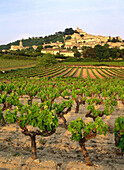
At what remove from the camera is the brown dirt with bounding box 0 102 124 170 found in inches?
340

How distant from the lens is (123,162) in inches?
376

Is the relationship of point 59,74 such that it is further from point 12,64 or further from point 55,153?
point 55,153

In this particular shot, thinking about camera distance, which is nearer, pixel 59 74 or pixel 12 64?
pixel 59 74

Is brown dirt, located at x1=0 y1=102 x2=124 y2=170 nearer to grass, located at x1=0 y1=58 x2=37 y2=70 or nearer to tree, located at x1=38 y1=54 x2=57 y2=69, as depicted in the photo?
tree, located at x1=38 y1=54 x2=57 y2=69

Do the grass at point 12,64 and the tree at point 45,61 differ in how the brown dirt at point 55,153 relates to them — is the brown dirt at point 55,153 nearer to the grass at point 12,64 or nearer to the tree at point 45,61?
the tree at point 45,61

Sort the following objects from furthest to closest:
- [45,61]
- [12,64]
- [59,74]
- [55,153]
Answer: [12,64] < [59,74] < [45,61] < [55,153]

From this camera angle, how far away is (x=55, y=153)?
34.2 feet

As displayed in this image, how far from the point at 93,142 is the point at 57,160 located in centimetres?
404

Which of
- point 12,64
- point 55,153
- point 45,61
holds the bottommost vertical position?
point 55,153

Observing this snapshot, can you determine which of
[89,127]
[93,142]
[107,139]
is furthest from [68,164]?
[107,139]

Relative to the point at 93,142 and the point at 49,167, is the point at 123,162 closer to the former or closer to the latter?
the point at 93,142

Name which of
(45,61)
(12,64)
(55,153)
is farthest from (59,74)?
(55,153)

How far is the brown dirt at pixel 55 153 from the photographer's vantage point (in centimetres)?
864

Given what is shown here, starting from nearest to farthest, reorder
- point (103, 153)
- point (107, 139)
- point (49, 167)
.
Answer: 1. point (49, 167)
2. point (103, 153)
3. point (107, 139)
